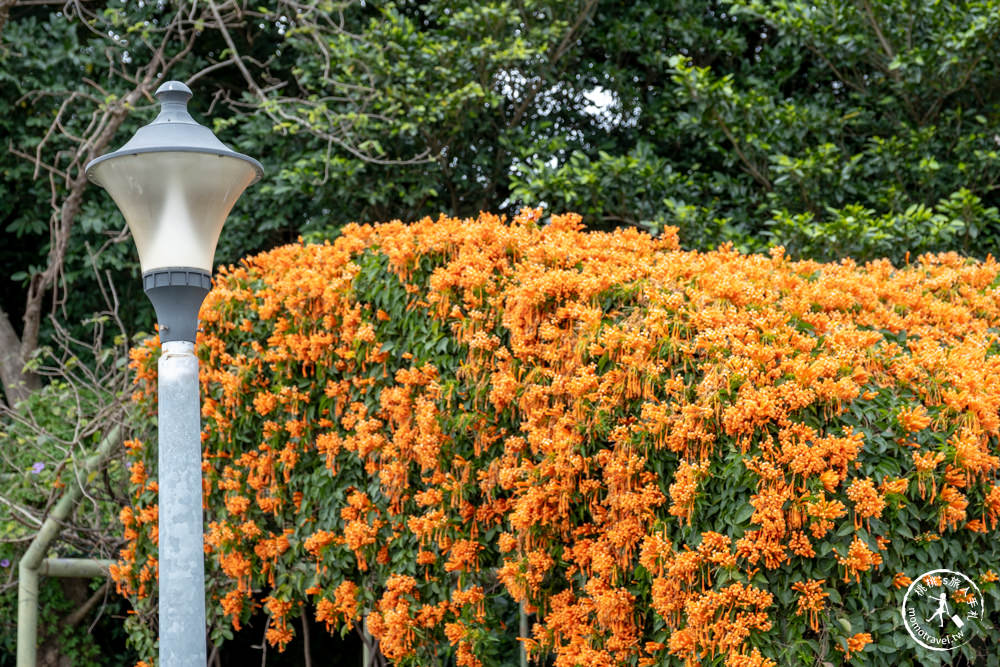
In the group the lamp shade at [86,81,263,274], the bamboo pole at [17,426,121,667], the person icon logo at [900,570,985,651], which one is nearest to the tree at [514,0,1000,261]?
the bamboo pole at [17,426,121,667]

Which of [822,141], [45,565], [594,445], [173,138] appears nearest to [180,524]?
[173,138]

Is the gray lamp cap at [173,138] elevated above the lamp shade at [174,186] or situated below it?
above

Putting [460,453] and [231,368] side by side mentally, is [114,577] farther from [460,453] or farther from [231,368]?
[460,453]

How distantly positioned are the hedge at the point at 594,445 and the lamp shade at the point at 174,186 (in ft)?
4.54

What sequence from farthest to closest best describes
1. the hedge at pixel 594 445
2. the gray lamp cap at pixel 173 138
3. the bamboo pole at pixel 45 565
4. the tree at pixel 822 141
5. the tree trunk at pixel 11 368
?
the tree trunk at pixel 11 368
the tree at pixel 822 141
the bamboo pole at pixel 45 565
the hedge at pixel 594 445
the gray lamp cap at pixel 173 138

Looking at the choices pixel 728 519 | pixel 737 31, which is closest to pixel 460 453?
pixel 728 519

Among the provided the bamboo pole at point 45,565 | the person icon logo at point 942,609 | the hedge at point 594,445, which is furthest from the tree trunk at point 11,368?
the person icon logo at point 942,609

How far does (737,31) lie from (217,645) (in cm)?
670

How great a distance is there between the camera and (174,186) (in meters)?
3.23

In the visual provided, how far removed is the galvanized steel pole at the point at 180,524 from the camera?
10.5ft

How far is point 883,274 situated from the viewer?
5.15 meters

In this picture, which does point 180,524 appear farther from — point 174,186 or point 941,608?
point 941,608

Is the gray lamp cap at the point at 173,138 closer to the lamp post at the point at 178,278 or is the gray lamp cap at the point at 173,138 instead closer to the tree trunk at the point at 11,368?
the lamp post at the point at 178,278

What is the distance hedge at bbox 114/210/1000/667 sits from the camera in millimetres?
3422
